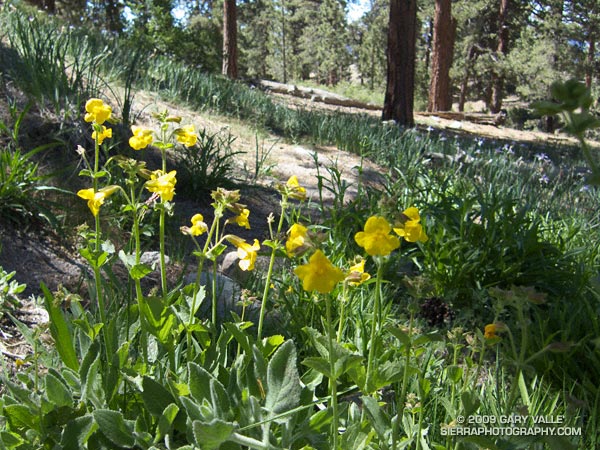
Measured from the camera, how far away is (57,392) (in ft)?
3.72

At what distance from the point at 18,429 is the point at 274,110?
5.66m

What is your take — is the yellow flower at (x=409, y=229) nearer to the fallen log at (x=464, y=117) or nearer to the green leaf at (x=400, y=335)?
the green leaf at (x=400, y=335)

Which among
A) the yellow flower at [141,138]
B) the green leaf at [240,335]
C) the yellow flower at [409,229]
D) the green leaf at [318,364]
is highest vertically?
the yellow flower at [141,138]

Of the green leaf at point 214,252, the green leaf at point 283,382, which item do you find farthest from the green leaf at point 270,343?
the green leaf at point 214,252

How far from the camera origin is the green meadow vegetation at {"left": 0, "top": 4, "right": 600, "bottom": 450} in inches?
40.3

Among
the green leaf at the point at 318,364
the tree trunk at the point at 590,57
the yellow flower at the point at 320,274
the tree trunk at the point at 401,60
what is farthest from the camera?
the tree trunk at the point at 590,57

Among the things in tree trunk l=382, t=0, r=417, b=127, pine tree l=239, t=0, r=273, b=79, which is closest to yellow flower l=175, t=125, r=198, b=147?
tree trunk l=382, t=0, r=417, b=127

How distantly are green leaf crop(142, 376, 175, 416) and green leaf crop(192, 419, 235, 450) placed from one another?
0.23 metres

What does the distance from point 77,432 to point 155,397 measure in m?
0.16

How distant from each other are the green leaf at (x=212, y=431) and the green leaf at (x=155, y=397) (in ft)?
0.74

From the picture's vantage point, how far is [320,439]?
3.77ft

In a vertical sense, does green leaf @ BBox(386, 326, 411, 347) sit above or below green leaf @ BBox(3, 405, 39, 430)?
above

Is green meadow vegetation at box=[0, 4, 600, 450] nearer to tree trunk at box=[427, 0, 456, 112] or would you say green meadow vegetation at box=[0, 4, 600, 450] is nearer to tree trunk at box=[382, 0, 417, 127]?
tree trunk at box=[382, 0, 417, 127]

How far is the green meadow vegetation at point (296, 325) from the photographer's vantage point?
1.02m
